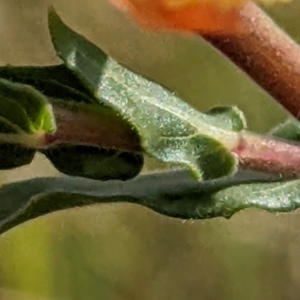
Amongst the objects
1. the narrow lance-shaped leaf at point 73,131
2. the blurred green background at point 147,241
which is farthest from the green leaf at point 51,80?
the blurred green background at point 147,241

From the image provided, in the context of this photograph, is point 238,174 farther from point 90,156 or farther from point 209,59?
point 209,59

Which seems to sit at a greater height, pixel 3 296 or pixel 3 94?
pixel 3 94

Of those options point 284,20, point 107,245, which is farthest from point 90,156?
point 107,245

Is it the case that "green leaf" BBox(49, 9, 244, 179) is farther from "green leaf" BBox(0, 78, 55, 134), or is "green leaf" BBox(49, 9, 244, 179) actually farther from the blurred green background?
the blurred green background

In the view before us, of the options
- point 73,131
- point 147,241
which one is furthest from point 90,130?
point 147,241

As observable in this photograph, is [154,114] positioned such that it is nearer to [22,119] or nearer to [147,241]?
[22,119]

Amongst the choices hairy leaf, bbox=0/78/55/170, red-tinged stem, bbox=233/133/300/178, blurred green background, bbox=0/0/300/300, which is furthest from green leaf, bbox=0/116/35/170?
blurred green background, bbox=0/0/300/300

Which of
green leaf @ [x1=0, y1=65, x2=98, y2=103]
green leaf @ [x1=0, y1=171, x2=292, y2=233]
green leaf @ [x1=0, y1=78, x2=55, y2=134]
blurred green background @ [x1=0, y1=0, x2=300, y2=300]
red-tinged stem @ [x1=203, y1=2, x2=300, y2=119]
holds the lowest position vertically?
blurred green background @ [x1=0, y1=0, x2=300, y2=300]
